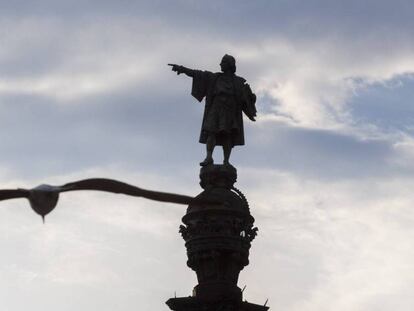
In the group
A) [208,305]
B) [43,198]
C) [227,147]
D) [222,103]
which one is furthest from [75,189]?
[227,147]

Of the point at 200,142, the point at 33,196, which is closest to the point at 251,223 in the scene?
the point at 200,142

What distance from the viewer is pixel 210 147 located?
4253 cm

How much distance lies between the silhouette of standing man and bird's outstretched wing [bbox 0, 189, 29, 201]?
24686 millimetres

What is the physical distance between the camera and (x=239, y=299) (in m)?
39.4

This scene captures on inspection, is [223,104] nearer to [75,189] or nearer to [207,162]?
[207,162]

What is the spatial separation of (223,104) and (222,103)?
47mm

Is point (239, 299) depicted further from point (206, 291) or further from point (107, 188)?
point (107, 188)

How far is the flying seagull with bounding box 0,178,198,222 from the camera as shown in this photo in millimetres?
17547

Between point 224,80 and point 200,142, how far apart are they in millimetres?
2229

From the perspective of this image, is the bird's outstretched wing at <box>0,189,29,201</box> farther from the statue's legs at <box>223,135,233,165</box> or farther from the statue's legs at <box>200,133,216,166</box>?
the statue's legs at <box>223,135,233,165</box>

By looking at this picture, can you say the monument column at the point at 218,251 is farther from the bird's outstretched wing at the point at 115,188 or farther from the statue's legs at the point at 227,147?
the bird's outstretched wing at the point at 115,188

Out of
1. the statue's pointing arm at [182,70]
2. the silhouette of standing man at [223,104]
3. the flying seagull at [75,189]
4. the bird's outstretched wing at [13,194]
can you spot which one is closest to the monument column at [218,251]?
the silhouette of standing man at [223,104]

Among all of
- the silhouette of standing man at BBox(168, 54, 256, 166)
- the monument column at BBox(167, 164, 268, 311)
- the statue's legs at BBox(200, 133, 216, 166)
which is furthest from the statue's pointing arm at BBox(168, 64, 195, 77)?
the monument column at BBox(167, 164, 268, 311)

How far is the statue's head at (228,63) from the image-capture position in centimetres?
4294
